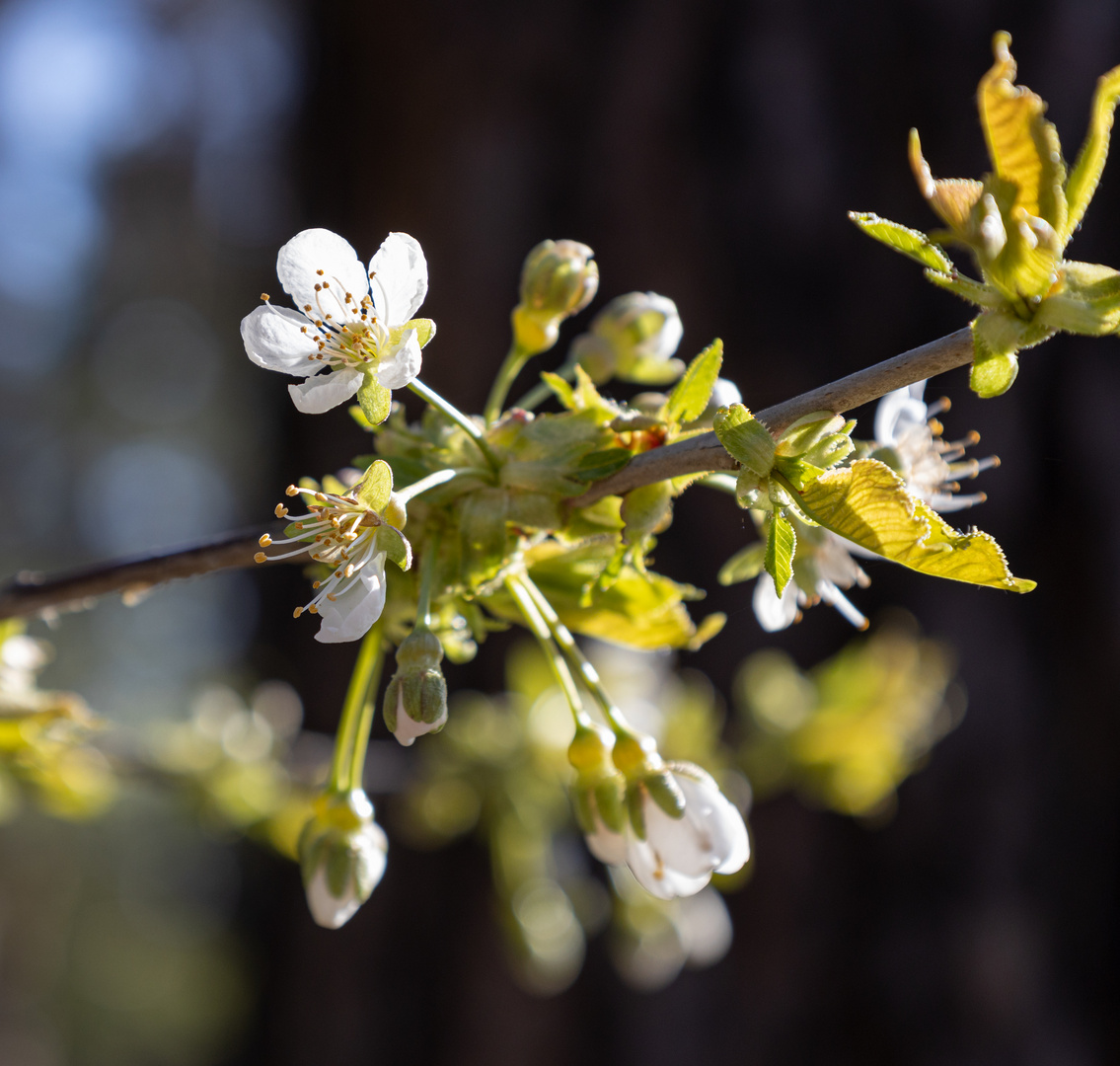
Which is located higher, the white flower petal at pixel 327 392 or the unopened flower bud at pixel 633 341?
the white flower petal at pixel 327 392

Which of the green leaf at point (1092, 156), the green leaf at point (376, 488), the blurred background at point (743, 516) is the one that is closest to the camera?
the green leaf at point (1092, 156)

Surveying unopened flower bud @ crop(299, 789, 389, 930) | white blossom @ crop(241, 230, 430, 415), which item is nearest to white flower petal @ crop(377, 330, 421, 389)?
white blossom @ crop(241, 230, 430, 415)

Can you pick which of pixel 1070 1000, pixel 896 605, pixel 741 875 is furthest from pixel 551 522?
pixel 1070 1000

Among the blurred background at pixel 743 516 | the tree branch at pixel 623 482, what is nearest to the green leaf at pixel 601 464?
the tree branch at pixel 623 482

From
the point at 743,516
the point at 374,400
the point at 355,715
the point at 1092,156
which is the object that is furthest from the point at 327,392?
the point at 743,516

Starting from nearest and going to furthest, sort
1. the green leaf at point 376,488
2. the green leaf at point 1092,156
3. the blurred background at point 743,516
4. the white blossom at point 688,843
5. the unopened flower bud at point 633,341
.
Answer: the green leaf at point 1092,156
the green leaf at point 376,488
the white blossom at point 688,843
the unopened flower bud at point 633,341
the blurred background at point 743,516

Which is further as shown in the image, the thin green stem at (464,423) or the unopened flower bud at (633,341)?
the unopened flower bud at (633,341)

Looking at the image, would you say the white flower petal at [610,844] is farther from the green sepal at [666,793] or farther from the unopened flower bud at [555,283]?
the unopened flower bud at [555,283]

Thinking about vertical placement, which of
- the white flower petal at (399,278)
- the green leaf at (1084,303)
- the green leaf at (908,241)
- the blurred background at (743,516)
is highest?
the green leaf at (908,241)
